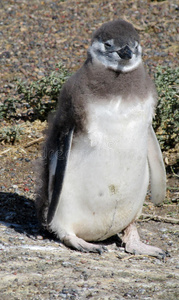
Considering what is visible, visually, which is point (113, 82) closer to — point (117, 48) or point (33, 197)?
point (117, 48)

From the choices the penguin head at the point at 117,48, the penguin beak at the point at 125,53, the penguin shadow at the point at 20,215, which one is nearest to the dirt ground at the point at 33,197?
the penguin shadow at the point at 20,215

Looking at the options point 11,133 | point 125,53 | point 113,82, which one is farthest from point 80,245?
point 11,133

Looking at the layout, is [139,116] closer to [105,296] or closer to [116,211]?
[116,211]

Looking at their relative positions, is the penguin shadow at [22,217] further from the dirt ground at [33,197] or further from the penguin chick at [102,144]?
the penguin chick at [102,144]

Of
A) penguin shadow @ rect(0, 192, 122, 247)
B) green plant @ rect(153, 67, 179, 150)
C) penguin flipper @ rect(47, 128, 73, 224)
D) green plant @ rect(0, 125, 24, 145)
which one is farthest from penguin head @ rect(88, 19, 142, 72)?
green plant @ rect(0, 125, 24, 145)

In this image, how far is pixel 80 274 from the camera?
3.36m

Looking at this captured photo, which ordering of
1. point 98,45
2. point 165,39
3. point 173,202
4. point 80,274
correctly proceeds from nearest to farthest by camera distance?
point 80,274, point 98,45, point 173,202, point 165,39

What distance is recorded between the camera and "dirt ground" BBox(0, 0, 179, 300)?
10.5 ft

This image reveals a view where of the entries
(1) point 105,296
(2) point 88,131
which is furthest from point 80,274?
(2) point 88,131

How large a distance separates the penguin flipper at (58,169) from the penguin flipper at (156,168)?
745 millimetres

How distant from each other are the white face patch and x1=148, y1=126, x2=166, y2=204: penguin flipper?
626 mm

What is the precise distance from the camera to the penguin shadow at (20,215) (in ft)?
14.4

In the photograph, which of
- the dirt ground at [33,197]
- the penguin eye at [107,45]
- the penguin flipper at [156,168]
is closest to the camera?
the dirt ground at [33,197]

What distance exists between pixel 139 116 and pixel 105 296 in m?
1.35
